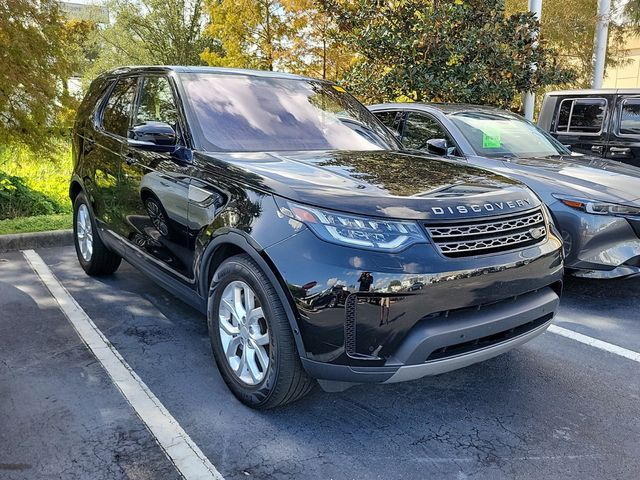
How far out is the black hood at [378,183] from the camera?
99.0 inches

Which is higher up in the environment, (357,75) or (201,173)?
(357,75)

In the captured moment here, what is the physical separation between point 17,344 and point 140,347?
2.62 ft

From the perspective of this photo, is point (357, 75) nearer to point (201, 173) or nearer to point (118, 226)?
point (118, 226)

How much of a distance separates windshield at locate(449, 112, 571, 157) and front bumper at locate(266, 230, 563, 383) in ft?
10.3

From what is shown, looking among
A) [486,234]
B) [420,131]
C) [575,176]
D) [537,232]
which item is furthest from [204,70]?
[575,176]

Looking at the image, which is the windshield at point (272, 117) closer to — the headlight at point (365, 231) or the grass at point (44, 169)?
the headlight at point (365, 231)

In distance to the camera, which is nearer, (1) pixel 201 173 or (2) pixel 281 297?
(2) pixel 281 297

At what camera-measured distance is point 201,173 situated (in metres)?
3.13

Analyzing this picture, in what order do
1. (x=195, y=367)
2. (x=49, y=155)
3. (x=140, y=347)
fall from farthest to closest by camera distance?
(x=49, y=155) < (x=140, y=347) < (x=195, y=367)

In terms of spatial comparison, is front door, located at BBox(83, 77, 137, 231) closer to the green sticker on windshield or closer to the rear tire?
the rear tire

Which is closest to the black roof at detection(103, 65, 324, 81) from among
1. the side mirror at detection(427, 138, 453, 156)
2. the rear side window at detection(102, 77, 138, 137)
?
the rear side window at detection(102, 77, 138, 137)

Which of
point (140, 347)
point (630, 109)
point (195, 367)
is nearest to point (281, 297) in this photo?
point (195, 367)

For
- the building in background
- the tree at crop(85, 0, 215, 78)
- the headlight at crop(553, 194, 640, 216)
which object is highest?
the tree at crop(85, 0, 215, 78)

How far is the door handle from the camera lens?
23.3 feet
